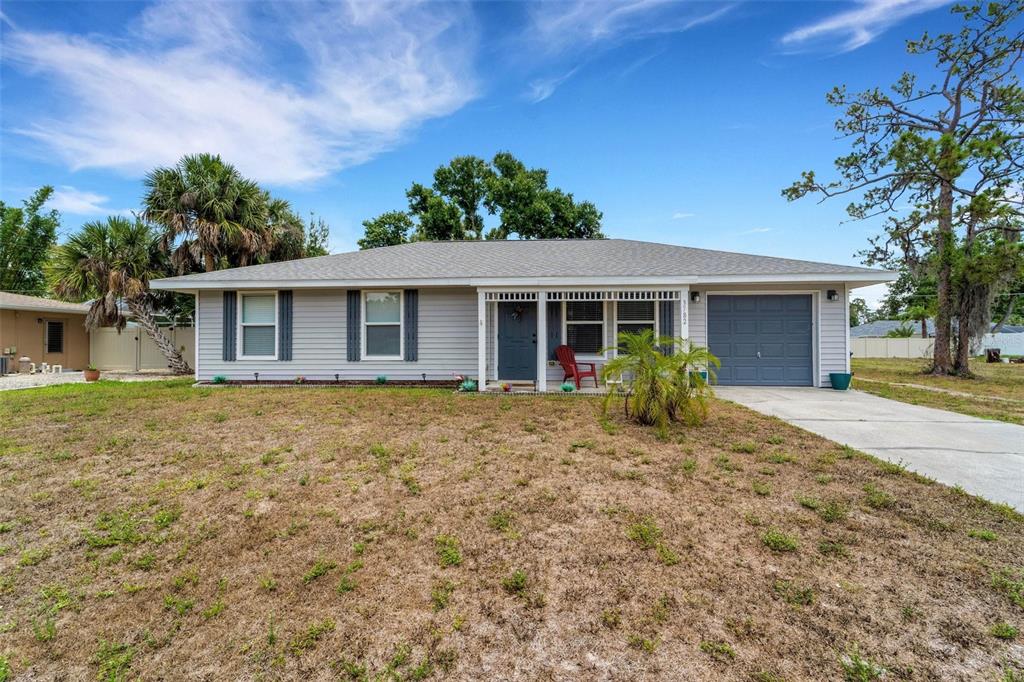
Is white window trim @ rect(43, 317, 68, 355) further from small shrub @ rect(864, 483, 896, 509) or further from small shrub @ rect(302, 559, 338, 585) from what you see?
small shrub @ rect(864, 483, 896, 509)

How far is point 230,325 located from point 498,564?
997 centimetres

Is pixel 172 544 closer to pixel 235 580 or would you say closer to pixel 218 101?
pixel 235 580

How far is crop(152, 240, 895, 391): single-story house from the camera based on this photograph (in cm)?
936

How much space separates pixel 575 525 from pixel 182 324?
672 inches

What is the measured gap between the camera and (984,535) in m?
2.74

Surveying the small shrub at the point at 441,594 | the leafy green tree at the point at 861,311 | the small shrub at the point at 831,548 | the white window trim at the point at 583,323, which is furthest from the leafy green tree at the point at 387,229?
Answer: the leafy green tree at the point at 861,311

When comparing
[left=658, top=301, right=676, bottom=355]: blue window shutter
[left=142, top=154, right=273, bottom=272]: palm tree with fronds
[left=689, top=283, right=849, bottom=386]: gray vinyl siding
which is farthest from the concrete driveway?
[left=142, top=154, right=273, bottom=272]: palm tree with fronds

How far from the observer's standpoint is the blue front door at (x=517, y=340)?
975 centimetres

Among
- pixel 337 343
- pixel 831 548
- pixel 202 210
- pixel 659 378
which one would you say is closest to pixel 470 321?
pixel 337 343

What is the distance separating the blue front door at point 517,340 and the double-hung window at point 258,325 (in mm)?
5282

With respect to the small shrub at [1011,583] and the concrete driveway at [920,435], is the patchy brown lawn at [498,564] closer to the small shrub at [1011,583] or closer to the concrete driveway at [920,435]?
the small shrub at [1011,583]

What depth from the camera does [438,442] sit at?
4.93 meters

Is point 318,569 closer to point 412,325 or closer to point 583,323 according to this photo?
point 412,325

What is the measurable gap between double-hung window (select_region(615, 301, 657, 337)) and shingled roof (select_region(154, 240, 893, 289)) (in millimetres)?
813
